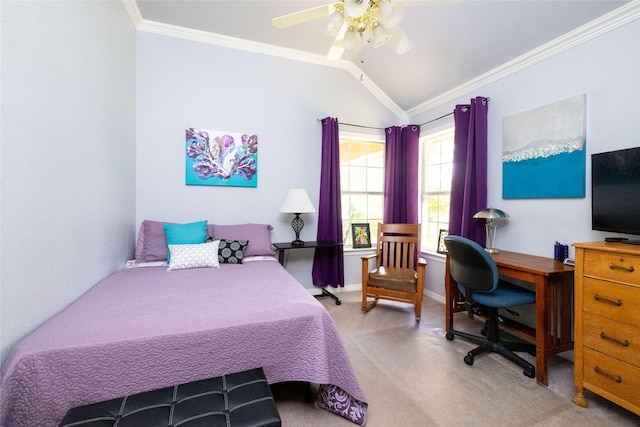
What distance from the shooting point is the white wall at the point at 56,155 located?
1.15m

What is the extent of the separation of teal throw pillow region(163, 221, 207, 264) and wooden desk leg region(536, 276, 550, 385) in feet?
9.03

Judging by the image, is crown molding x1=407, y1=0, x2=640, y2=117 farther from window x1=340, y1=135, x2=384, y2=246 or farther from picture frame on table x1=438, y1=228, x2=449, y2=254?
picture frame on table x1=438, y1=228, x2=449, y2=254

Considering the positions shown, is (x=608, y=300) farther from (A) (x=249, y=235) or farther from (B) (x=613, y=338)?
(A) (x=249, y=235)

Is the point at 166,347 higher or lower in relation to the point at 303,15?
lower

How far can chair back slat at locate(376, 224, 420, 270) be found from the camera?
317 centimetres

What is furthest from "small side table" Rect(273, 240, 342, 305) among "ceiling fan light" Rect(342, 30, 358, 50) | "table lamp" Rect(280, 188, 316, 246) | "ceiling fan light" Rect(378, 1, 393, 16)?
"ceiling fan light" Rect(378, 1, 393, 16)

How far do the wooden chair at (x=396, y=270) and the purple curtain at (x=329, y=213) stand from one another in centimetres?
50

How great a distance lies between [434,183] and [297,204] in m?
1.87

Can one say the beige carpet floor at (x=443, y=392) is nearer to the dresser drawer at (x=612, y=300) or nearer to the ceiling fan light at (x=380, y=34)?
the dresser drawer at (x=612, y=300)

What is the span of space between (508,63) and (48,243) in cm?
370

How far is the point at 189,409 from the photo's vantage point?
3.20 ft

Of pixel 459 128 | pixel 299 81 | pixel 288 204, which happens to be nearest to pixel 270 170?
pixel 288 204

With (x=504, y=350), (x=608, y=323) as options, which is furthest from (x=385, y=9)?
(x=504, y=350)

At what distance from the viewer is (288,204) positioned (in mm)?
3033
